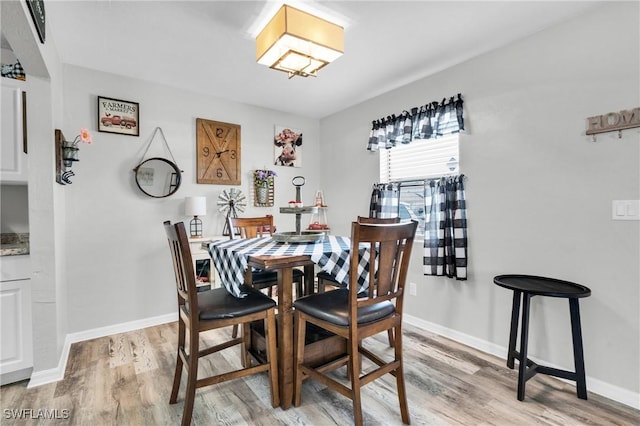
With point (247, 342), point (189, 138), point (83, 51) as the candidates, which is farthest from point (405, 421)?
point (83, 51)

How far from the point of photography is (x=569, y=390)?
1.98 meters

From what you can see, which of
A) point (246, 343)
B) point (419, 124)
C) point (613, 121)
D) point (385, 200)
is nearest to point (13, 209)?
point (246, 343)

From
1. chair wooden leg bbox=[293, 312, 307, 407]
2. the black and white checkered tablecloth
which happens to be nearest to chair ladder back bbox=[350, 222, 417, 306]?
the black and white checkered tablecloth

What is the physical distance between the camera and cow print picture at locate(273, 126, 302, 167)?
3965mm

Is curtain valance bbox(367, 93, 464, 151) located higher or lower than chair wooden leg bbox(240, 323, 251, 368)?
higher

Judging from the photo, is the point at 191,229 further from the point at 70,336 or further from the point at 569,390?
the point at 569,390

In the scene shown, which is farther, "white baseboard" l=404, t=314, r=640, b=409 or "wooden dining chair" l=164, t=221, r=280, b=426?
"white baseboard" l=404, t=314, r=640, b=409

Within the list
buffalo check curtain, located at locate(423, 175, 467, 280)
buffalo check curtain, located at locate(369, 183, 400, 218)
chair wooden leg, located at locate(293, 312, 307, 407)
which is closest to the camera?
chair wooden leg, located at locate(293, 312, 307, 407)

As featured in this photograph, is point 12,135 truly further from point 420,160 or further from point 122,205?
point 420,160

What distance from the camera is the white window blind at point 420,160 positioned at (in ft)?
9.32

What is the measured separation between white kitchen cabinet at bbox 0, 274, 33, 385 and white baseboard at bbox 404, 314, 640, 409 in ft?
9.98

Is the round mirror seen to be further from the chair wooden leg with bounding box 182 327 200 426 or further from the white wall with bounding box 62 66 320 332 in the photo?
the chair wooden leg with bounding box 182 327 200 426

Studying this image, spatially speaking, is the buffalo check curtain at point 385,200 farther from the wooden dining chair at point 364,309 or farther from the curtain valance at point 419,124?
the wooden dining chair at point 364,309

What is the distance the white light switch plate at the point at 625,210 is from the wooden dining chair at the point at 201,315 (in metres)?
2.14
